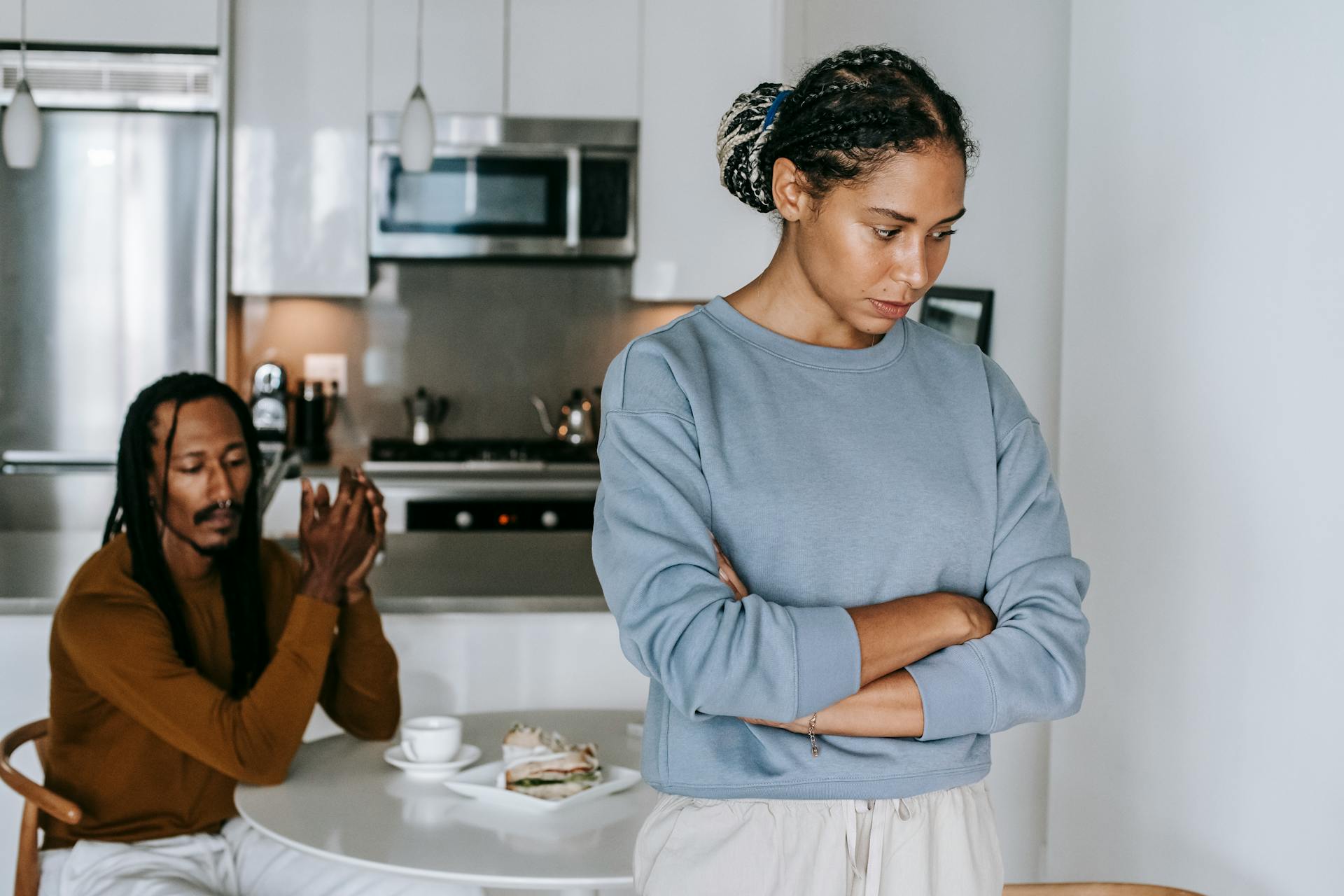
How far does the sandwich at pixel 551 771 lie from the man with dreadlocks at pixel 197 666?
0.24 meters

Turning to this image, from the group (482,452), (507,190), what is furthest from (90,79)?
(482,452)

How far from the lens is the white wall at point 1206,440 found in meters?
1.26

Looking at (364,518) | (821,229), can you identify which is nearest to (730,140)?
(821,229)

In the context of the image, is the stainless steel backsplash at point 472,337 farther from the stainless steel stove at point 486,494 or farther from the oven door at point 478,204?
the stainless steel stove at point 486,494

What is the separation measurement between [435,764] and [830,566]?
83 centimetres

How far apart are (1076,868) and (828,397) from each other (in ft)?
3.69

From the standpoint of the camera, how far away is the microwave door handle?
4.07 meters

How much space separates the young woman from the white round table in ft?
1.02

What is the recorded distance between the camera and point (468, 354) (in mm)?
4523

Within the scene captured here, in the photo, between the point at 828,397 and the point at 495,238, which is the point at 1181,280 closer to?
the point at 828,397

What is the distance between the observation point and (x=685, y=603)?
37.7 inches

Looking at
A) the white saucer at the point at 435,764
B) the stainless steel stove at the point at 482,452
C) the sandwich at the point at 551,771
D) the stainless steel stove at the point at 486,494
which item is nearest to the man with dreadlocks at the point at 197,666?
the white saucer at the point at 435,764

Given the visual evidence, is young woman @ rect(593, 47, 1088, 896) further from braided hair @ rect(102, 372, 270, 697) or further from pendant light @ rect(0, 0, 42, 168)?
pendant light @ rect(0, 0, 42, 168)

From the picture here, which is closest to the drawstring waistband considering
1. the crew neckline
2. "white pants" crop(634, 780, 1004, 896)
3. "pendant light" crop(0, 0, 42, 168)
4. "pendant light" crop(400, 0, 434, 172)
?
"white pants" crop(634, 780, 1004, 896)
